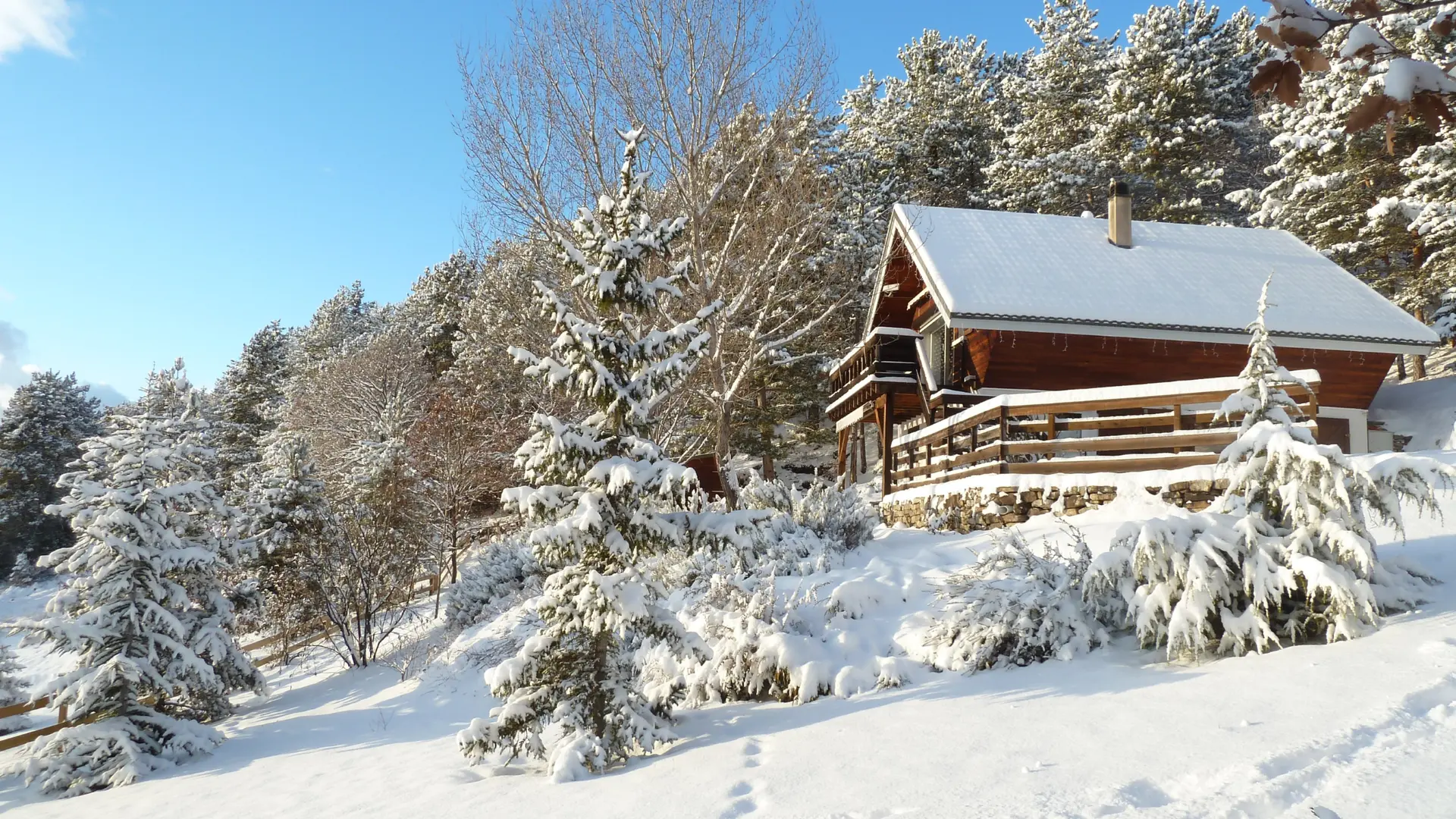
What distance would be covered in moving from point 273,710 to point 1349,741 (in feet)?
47.4

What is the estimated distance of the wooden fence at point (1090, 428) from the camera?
1102 centimetres

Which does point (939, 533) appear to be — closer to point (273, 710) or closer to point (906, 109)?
point (273, 710)

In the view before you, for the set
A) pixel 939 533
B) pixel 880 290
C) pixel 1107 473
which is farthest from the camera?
pixel 880 290

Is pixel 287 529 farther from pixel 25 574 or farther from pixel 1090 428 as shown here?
pixel 25 574

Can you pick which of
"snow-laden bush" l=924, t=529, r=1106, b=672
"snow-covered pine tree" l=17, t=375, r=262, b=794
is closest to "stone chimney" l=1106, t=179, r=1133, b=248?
"snow-laden bush" l=924, t=529, r=1106, b=672

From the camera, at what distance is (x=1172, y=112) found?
1252 inches

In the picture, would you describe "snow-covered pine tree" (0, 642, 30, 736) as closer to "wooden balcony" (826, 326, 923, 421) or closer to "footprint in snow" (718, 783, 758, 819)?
"footprint in snow" (718, 783, 758, 819)

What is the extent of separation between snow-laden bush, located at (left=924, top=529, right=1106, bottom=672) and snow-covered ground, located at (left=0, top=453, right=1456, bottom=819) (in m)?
0.19

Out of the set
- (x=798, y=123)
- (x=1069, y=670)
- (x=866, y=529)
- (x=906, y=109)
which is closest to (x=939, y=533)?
(x=866, y=529)

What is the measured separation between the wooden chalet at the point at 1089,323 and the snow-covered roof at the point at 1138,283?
0.13 feet

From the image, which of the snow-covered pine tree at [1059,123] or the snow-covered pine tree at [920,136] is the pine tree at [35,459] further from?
the snow-covered pine tree at [1059,123]

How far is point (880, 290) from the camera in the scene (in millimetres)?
22422

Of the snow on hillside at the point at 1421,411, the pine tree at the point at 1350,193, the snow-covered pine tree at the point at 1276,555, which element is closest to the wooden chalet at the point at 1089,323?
the snow on hillside at the point at 1421,411

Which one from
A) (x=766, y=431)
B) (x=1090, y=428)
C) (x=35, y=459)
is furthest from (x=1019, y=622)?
(x=35, y=459)
